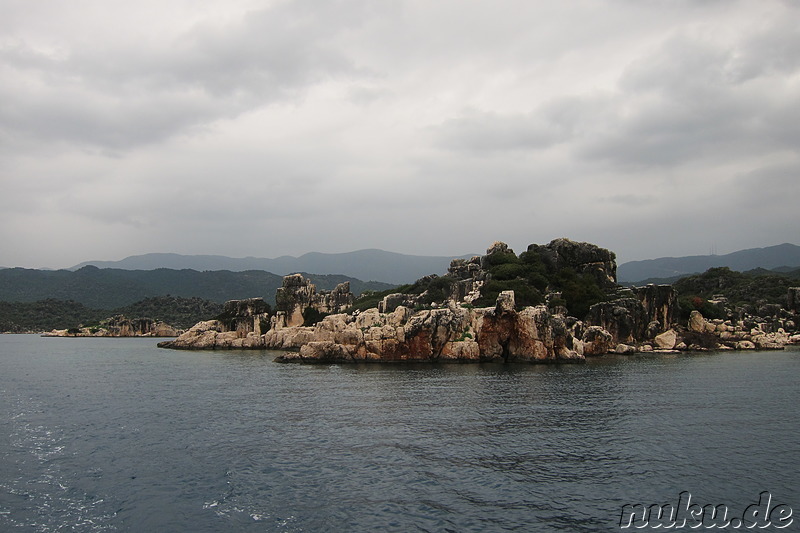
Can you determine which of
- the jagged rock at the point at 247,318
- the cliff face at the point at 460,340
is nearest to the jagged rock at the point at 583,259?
the cliff face at the point at 460,340

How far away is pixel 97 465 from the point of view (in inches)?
935

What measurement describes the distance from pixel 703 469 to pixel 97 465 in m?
25.4

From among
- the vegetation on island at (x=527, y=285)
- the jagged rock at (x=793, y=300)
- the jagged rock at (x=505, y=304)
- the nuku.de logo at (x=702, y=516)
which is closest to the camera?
the nuku.de logo at (x=702, y=516)

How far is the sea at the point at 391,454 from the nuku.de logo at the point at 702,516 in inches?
9.0

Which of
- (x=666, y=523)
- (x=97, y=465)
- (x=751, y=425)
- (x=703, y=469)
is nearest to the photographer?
(x=666, y=523)

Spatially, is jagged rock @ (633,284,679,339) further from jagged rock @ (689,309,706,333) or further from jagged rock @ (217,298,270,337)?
jagged rock @ (217,298,270,337)

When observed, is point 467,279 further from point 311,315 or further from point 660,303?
point 660,303

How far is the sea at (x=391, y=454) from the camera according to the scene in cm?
1839

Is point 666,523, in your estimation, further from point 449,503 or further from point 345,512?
point 345,512

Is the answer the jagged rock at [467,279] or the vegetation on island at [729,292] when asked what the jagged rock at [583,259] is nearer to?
the vegetation on island at [729,292]

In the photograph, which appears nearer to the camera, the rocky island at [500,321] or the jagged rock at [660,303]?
the rocky island at [500,321]

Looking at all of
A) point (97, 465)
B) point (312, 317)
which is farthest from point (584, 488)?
point (312, 317)

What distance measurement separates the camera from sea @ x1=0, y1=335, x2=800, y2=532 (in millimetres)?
18391

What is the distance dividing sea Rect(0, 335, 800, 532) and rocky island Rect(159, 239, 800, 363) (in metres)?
21.5
